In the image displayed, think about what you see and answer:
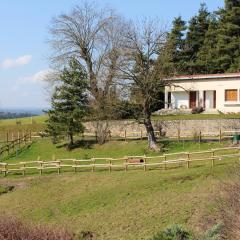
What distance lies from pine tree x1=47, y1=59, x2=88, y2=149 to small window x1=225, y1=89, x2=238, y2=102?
41.8ft

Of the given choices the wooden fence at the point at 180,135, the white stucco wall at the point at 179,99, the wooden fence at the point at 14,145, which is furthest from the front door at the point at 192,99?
the wooden fence at the point at 14,145

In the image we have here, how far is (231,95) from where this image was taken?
45781mm

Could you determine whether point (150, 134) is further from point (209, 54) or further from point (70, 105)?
point (209, 54)

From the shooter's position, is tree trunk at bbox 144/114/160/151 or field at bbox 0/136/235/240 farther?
tree trunk at bbox 144/114/160/151

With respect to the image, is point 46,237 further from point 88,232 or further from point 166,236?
point 88,232

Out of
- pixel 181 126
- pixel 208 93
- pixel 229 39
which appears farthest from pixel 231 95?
pixel 229 39

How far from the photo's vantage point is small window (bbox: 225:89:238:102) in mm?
45375

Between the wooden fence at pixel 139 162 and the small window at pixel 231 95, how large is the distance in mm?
16665

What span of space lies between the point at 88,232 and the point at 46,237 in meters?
7.79

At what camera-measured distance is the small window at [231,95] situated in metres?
45.4

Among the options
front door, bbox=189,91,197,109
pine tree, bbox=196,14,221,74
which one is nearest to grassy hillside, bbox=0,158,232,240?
front door, bbox=189,91,197,109

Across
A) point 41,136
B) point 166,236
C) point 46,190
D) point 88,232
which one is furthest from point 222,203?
point 41,136

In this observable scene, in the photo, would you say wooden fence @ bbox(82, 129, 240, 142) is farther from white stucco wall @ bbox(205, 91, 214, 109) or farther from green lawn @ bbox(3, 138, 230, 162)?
white stucco wall @ bbox(205, 91, 214, 109)

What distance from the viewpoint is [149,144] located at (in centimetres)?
3488
